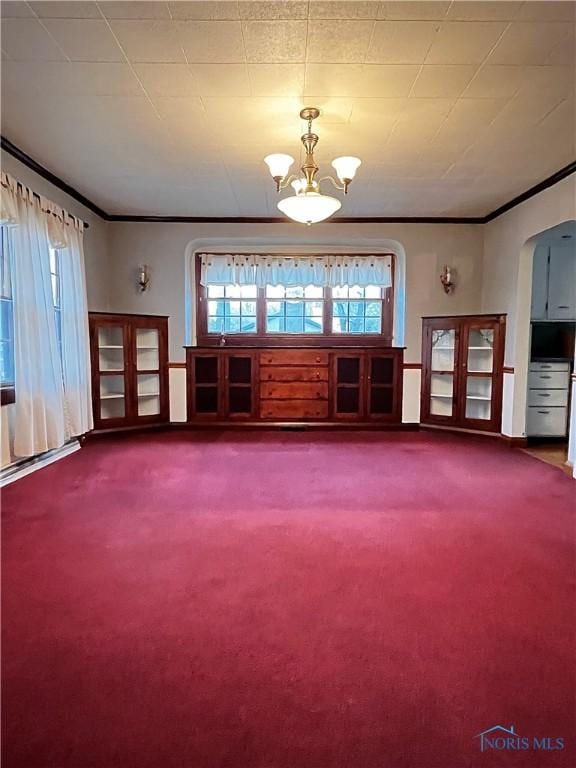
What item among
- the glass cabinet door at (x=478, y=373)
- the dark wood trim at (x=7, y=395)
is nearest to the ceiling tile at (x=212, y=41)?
the dark wood trim at (x=7, y=395)

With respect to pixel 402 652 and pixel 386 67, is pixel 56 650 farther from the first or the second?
pixel 386 67

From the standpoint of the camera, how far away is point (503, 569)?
7.16ft

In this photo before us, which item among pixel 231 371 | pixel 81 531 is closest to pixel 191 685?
pixel 81 531

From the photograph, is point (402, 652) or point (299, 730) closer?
point (299, 730)

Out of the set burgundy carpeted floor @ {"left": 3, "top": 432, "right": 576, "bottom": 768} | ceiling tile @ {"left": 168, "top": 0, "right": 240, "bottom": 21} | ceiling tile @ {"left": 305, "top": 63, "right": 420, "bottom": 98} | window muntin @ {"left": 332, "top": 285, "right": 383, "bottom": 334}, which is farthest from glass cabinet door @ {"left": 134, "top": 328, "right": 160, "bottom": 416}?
ceiling tile @ {"left": 168, "top": 0, "right": 240, "bottom": 21}

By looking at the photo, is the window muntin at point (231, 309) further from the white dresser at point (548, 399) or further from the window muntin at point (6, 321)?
the white dresser at point (548, 399)

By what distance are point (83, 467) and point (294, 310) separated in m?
3.29

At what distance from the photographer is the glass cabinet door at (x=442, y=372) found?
5473mm

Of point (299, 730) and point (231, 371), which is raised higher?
point (231, 371)

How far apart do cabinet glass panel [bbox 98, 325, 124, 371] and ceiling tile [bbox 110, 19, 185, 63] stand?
3.24 metres

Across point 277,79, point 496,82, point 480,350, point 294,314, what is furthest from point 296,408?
point 496,82

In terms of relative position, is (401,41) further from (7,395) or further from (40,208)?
(7,395)

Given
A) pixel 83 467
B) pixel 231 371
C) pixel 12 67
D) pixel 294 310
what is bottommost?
pixel 83 467

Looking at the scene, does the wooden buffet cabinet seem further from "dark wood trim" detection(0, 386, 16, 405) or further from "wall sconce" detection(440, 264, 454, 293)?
"dark wood trim" detection(0, 386, 16, 405)
